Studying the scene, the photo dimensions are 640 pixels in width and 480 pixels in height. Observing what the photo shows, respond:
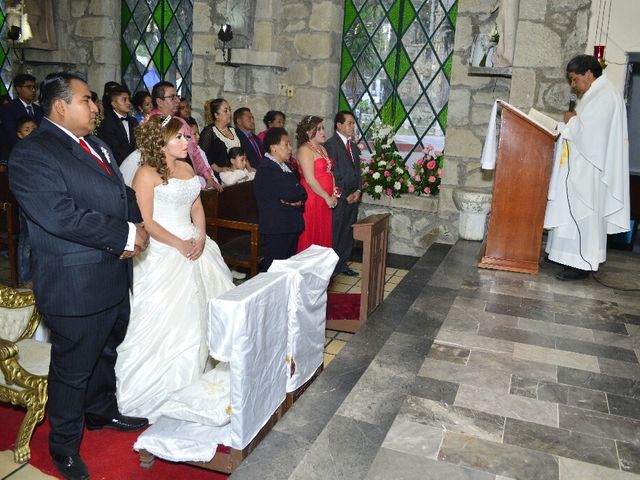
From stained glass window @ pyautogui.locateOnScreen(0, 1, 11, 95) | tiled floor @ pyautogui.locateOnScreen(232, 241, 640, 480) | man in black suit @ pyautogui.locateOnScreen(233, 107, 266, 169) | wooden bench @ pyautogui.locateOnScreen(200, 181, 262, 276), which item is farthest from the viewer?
stained glass window @ pyautogui.locateOnScreen(0, 1, 11, 95)

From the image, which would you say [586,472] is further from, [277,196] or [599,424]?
[277,196]

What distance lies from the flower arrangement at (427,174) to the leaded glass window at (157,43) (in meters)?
3.20

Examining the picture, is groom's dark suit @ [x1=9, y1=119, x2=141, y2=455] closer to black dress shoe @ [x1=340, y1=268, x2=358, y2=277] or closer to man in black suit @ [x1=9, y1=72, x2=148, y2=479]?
man in black suit @ [x1=9, y1=72, x2=148, y2=479]

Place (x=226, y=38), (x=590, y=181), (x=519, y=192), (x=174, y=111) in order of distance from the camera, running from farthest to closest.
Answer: (x=226, y=38), (x=174, y=111), (x=519, y=192), (x=590, y=181)

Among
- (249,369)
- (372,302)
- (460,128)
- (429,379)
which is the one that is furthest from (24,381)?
(460,128)

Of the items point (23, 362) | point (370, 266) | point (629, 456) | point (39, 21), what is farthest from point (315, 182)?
point (39, 21)

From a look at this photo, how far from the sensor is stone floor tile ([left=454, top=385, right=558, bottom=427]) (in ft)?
7.91

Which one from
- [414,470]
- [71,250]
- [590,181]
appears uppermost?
[590,181]

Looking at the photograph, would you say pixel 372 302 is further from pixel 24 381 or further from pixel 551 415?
pixel 24 381

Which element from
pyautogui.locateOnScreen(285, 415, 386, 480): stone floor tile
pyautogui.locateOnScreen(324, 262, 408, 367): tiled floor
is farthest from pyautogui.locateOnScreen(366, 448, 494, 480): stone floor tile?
pyautogui.locateOnScreen(324, 262, 408, 367): tiled floor

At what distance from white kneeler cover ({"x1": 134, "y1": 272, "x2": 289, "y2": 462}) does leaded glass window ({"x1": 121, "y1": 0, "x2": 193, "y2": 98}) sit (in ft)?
19.3

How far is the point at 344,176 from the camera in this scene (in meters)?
5.57

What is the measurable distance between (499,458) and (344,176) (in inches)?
146

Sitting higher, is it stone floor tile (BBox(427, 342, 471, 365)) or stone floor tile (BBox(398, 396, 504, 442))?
stone floor tile (BBox(427, 342, 471, 365))
